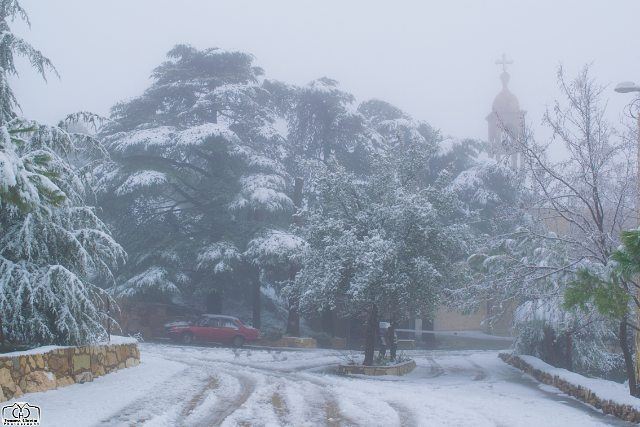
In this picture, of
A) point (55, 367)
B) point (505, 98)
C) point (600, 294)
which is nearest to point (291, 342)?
point (55, 367)

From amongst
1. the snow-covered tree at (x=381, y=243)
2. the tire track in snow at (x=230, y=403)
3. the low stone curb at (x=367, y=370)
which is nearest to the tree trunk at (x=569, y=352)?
the snow-covered tree at (x=381, y=243)

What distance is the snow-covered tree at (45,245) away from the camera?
11.7m

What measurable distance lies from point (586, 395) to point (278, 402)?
6.70 meters

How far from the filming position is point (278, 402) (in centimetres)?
1128

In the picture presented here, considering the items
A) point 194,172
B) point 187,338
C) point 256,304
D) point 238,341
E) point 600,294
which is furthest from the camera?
point 194,172

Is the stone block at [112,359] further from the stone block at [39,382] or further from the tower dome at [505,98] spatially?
the tower dome at [505,98]

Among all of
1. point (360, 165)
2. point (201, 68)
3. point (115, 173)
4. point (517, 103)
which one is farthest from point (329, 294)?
point (517, 103)

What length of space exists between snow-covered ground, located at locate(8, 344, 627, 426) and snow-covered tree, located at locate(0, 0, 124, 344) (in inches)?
57.2

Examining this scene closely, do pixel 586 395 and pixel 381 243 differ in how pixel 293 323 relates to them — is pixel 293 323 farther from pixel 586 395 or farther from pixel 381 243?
pixel 586 395

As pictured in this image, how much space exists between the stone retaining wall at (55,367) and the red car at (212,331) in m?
15.5

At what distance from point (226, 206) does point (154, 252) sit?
4.10 m

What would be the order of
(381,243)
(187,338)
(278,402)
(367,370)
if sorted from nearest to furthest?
(278,402), (381,243), (367,370), (187,338)

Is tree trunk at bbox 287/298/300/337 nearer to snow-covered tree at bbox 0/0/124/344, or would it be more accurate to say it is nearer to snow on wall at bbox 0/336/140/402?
snow on wall at bbox 0/336/140/402

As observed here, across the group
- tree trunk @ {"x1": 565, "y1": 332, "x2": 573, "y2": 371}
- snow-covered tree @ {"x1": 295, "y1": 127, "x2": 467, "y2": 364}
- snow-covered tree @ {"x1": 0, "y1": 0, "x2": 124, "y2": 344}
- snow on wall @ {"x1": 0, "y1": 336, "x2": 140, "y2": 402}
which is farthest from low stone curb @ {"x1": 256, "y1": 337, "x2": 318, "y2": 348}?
snow-covered tree @ {"x1": 0, "y1": 0, "x2": 124, "y2": 344}
